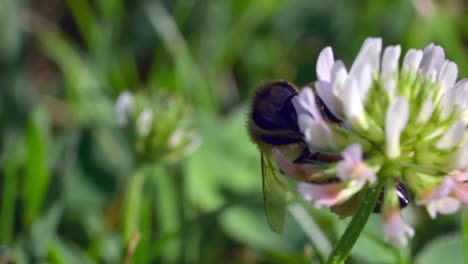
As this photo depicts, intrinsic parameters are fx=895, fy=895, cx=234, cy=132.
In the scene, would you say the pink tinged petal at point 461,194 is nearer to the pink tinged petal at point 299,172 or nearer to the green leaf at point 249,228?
the pink tinged petal at point 299,172

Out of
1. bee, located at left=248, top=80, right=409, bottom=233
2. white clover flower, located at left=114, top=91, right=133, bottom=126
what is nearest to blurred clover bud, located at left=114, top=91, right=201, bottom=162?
white clover flower, located at left=114, top=91, right=133, bottom=126

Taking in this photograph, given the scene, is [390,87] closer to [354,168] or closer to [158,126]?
[354,168]

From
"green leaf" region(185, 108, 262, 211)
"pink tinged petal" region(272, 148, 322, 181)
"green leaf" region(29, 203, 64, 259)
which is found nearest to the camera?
"pink tinged petal" region(272, 148, 322, 181)

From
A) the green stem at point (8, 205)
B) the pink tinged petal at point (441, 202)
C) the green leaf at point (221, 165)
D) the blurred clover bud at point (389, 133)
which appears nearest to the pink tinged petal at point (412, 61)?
the blurred clover bud at point (389, 133)

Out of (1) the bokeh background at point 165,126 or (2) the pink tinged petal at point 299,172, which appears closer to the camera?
(2) the pink tinged petal at point 299,172

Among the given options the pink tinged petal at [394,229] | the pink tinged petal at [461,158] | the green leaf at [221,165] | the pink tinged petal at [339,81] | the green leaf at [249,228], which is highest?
the pink tinged petal at [339,81]

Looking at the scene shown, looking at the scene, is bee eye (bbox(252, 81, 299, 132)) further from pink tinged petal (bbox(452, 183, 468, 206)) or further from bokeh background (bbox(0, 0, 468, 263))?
bokeh background (bbox(0, 0, 468, 263))

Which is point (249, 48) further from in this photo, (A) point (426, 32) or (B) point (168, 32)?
(A) point (426, 32)

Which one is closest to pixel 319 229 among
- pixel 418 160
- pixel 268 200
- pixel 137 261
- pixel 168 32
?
pixel 137 261
